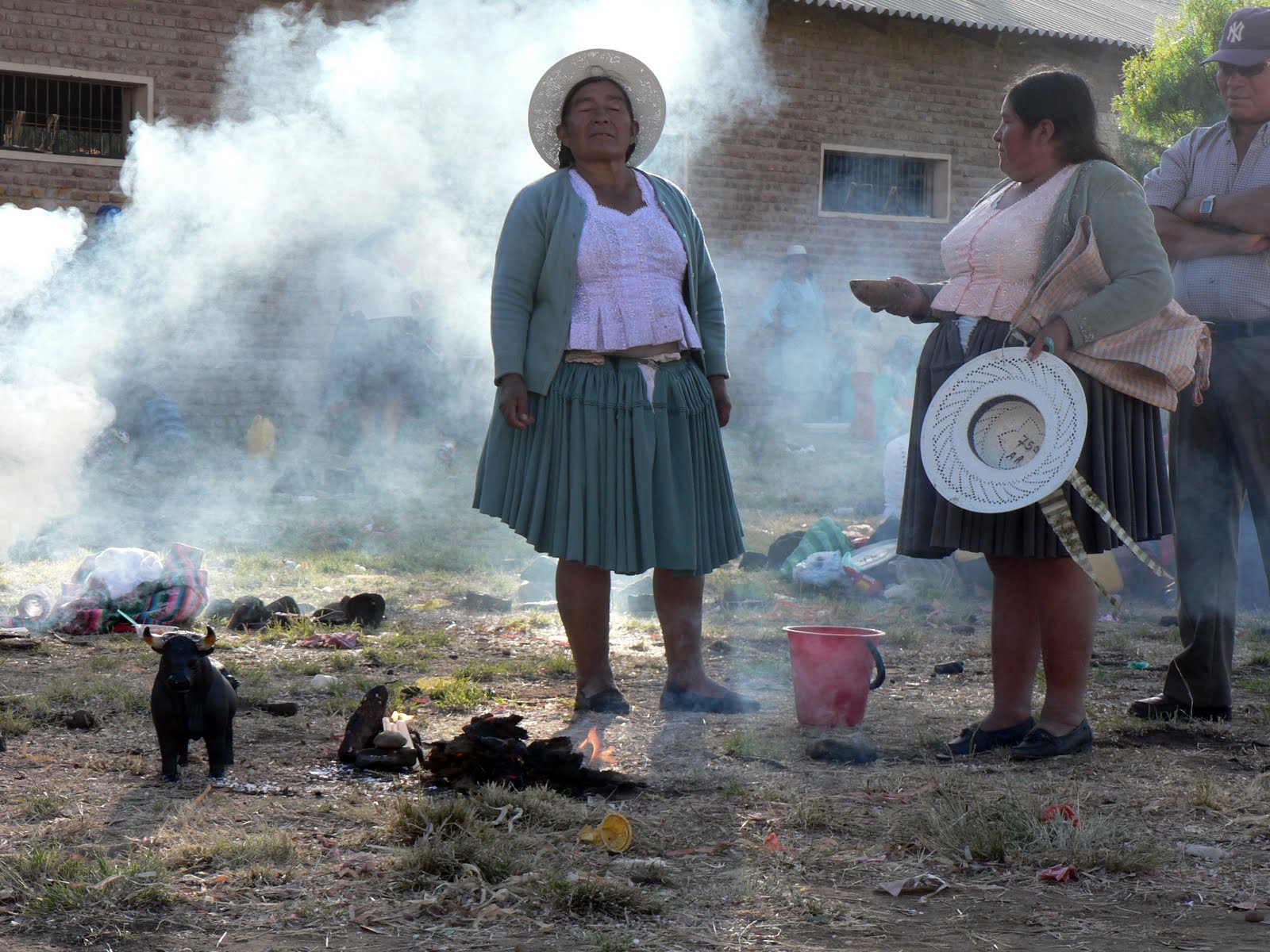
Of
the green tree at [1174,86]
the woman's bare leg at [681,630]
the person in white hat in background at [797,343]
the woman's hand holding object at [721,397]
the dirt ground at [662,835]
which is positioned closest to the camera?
the dirt ground at [662,835]

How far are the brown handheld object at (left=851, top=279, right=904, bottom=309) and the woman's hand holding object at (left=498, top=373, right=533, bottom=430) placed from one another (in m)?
1.07

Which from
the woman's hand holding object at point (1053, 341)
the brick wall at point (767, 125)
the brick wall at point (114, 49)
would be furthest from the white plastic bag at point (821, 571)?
the brick wall at point (114, 49)

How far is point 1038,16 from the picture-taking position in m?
16.3

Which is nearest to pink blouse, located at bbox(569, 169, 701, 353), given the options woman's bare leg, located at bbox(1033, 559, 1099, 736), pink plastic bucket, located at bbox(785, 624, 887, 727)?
pink plastic bucket, located at bbox(785, 624, 887, 727)

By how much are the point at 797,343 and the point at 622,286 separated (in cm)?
1134

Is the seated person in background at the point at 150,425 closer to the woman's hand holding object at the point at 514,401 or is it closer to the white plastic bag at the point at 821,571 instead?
the white plastic bag at the point at 821,571

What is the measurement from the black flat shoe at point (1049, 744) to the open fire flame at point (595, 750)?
3.65 feet

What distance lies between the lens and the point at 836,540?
774 centimetres

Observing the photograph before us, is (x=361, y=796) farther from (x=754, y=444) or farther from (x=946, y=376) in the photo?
(x=754, y=444)

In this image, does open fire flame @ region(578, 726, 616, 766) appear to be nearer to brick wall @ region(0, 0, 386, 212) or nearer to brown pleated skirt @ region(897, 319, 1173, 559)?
brown pleated skirt @ region(897, 319, 1173, 559)

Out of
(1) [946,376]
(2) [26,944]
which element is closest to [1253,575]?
(1) [946,376]

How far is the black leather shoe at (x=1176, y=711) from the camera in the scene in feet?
14.0

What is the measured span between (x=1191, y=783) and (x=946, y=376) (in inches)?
50.5

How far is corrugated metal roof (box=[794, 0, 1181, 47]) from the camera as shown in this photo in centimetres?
1524
